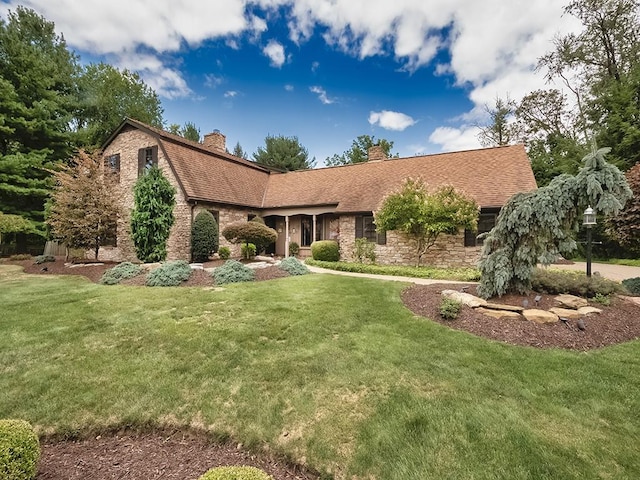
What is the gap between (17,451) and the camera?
6.49 feet

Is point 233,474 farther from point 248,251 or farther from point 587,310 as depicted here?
point 248,251

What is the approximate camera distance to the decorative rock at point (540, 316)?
16.3 ft

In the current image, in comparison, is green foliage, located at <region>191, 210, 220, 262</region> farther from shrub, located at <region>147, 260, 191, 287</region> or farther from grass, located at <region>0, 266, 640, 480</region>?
grass, located at <region>0, 266, 640, 480</region>

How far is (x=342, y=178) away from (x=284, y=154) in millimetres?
15214

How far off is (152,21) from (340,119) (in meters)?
12.9

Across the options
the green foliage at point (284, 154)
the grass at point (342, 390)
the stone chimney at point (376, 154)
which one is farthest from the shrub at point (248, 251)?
the green foliage at point (284, 154)

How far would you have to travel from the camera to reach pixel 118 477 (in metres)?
2.34

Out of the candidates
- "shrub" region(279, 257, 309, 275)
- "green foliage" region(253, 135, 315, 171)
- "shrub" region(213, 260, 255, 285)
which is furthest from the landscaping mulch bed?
"green foliage" region(253, 135, 315, 171)

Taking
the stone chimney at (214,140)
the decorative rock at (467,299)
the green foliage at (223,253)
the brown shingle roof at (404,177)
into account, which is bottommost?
the decorative rock at (467,299)

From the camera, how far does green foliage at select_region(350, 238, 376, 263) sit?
45.8ft

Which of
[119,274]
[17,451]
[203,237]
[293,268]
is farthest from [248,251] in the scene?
[17,451]

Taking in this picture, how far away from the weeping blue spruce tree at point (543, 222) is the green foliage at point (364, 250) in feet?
25.4

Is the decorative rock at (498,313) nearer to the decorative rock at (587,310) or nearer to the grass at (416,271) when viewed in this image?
the decorative rock at (587,310)

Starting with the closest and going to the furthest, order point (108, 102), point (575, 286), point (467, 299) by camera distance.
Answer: point (467, 299)
point (575, 286)
point (108, 102)
